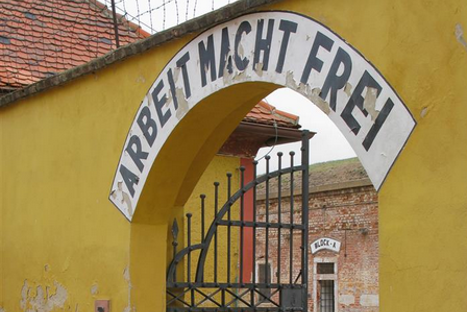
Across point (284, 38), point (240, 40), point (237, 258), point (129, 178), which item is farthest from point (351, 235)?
point (284, 38)

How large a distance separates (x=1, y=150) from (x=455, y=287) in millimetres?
6021

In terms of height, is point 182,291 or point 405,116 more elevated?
point 405,116

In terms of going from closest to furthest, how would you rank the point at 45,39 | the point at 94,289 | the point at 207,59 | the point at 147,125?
the point at 207,59, the point at 147,125, the point at 94,289, the point at 45,39

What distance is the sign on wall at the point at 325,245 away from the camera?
2133 centimetres

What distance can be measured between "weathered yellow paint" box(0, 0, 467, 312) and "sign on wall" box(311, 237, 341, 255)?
13.1 metres

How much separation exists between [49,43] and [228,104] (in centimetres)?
605

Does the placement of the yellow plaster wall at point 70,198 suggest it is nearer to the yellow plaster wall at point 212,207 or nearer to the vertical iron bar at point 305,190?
the vertical iron bar at point 305,190

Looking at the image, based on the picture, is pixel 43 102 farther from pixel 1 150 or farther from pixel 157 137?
pixel 157 137

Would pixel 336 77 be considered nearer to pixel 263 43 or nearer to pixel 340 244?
pixel 263 43

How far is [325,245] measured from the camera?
21672mm

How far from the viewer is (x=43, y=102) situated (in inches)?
334

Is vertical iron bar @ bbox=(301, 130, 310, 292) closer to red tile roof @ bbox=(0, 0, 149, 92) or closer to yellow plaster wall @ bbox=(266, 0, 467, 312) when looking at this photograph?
yellow plaster wall @ bbox=(266, 0, 467, 312)

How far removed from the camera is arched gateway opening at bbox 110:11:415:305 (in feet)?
16.1

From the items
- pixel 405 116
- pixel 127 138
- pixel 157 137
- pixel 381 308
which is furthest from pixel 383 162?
pixel 127 138
